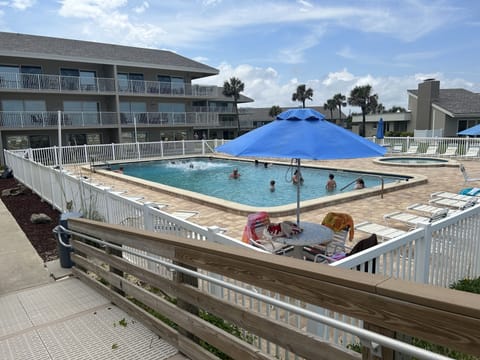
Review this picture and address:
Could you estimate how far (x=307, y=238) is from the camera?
5320 millimetres

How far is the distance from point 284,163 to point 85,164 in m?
12.8

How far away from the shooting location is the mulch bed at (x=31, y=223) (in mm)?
7094

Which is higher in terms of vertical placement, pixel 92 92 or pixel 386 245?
pixel 92 92

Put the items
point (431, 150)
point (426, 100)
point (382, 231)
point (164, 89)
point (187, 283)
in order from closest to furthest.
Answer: point (187, 283) → point (382, 231) → point (431, 150) → point (164, 89) → point (426, 100)

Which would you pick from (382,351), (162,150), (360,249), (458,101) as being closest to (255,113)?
(458,101)

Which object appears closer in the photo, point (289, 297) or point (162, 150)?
point (289, 297)

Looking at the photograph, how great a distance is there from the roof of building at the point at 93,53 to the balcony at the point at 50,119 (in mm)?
4072

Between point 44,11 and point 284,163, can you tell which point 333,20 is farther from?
point 44,11

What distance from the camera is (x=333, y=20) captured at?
1889cm

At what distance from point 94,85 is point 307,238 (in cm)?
2739

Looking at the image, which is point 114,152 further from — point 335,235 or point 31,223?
point 335,235

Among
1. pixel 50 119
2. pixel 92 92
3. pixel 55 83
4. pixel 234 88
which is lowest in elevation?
pixel 50 119

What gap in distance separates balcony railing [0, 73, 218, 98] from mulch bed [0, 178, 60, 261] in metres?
15.1

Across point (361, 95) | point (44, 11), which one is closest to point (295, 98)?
point (361, 95)
